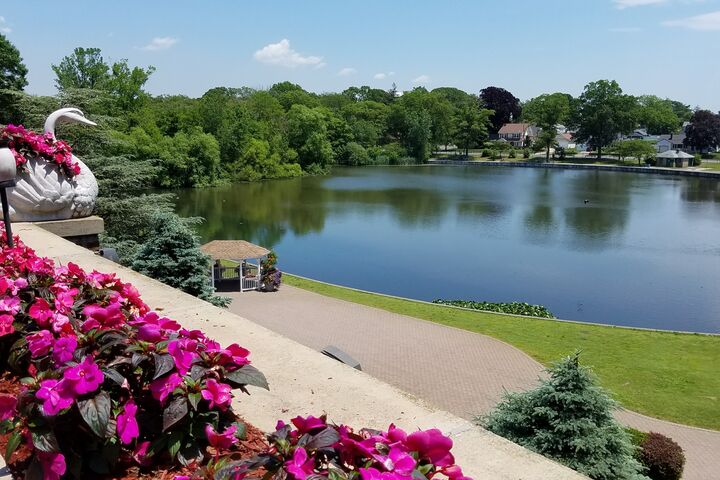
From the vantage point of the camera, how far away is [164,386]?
2.31m

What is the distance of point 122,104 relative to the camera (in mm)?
56844

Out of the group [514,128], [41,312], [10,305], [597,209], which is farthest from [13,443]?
[514,128]

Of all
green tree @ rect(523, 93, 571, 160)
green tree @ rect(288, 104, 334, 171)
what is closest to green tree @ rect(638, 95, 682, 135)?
green tree @ rect(523, 93, 571, 160)

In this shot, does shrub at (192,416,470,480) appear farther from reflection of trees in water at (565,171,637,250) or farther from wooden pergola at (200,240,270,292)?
reflection of trees in water at (565,171,637,250)

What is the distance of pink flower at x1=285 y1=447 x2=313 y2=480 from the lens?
1.82 meters

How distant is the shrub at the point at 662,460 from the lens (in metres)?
7.86

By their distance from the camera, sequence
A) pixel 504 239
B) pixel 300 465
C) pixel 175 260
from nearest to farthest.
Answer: pixel 300 465
pixel 175 260
pixel 504 239

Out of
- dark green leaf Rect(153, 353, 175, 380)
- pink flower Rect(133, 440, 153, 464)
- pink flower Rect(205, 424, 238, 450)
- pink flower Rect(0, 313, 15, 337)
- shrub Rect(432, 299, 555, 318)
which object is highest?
dark green leaf Rect(153, 353, 175, 380)

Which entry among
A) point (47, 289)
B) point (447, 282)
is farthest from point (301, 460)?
point (447, 282)

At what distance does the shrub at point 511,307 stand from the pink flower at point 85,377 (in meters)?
17.5

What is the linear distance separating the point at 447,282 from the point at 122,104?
44835 millimetres

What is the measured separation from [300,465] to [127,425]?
841mm

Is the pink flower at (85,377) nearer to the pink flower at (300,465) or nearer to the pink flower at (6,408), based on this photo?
the pink flower at (6,408)

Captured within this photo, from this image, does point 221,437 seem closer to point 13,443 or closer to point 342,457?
point 342,457
